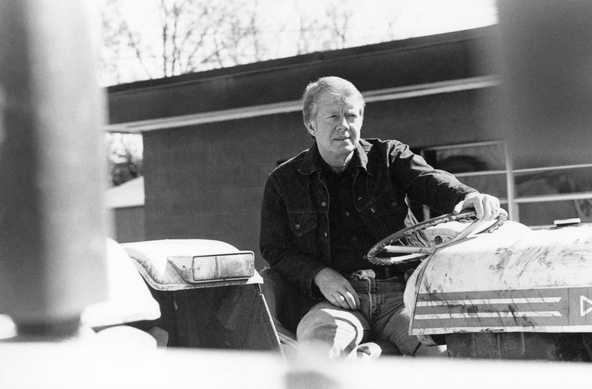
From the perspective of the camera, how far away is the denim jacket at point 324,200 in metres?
2.83

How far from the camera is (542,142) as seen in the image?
73 cm

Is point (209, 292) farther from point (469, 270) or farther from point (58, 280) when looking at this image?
point (58, 280)

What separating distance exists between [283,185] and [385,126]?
671 centimetres

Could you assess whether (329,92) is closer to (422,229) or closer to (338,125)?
(338,125)

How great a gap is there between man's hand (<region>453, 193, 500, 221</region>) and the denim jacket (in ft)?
0.82

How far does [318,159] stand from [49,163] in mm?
1956

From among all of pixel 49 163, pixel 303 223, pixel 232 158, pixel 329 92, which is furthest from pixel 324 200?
pixel 232 158

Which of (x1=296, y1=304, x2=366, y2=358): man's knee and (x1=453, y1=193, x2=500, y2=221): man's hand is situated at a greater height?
(x1=453, y1=193, x2=500, y2=221): man's hand

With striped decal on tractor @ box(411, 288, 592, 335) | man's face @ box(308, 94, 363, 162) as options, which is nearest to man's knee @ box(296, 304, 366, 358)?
striped decal on tractor @ box(411, 288, 592, 335)

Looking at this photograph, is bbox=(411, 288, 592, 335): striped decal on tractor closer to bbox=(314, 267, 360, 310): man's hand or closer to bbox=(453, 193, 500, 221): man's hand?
bbox=(453, 193, 500, 221): man's hand

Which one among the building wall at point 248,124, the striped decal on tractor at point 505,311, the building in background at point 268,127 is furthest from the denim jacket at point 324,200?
the building wall at point 248,124

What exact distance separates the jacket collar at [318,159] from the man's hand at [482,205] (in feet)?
1.44

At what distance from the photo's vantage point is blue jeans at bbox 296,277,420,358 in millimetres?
2641

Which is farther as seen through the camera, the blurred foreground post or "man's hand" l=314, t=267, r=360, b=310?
"man's hand" l=314, t=267, r=360, b=310
